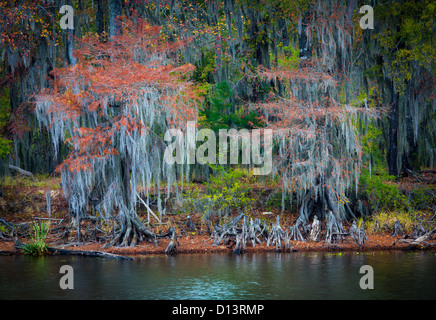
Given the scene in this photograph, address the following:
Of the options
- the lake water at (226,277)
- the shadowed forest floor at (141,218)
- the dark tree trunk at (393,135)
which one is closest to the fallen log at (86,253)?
the lake water at (226,277)

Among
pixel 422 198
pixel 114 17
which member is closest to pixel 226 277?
pixel 422 198

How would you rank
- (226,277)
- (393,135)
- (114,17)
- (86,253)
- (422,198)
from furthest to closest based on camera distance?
(393,135), (422,198), (114,17), (86,253), (226,277)

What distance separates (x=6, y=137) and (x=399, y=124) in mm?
17021

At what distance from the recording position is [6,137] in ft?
68.0

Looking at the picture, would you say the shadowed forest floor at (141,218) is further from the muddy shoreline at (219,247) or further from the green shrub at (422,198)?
the green shrub at (422,198)

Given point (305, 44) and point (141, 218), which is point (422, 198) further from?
point (141, 218)

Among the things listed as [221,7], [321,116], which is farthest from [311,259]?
Answer: [221,7]

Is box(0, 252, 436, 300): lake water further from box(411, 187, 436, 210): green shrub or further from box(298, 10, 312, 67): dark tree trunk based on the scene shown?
box(298, 10, 312, 67): dark tree trunk

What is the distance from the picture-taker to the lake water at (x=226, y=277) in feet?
33.3

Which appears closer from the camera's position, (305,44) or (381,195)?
(381,195)

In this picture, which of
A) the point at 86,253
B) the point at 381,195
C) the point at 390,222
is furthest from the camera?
the point at 381,195

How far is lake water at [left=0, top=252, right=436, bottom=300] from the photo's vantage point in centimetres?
1015

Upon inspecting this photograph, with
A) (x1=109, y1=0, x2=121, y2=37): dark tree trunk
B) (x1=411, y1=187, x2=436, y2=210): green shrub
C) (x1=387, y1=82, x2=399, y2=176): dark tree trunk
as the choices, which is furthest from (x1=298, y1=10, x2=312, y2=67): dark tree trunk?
(x1=109, y1=0, x2=121, y2=37): dark tree trunk

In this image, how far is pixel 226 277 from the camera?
11562mm
